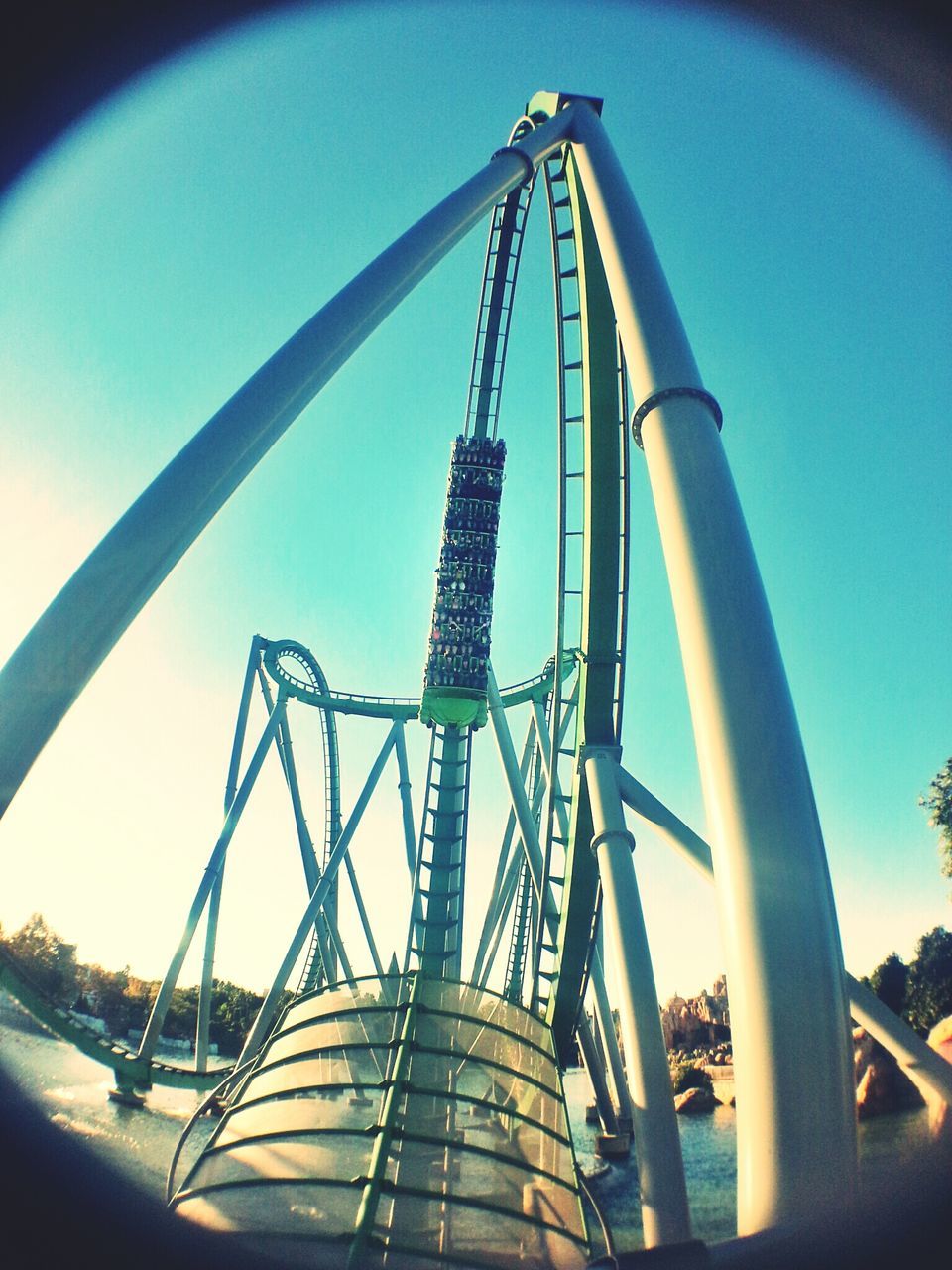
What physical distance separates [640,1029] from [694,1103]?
19585mm

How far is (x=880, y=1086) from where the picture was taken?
15.4 meters

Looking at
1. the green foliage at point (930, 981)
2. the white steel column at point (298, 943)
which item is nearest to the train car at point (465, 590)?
the white steel column at point (298, 943)

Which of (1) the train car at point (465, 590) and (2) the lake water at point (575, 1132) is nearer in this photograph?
(2) the lake water at point (575, 1132)

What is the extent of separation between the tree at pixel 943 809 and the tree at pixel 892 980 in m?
5.66

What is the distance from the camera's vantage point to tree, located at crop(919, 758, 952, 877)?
625 inches


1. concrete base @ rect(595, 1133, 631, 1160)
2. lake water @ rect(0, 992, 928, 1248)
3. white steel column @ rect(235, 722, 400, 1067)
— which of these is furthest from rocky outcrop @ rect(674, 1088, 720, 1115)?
white steel column @ rect(235, 722, 400, 1067)

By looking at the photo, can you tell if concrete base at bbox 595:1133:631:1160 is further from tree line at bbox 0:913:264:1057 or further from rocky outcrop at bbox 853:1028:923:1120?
tree line at bbox 0:913:264:1057

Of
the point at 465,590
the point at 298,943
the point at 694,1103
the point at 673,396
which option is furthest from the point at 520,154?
the point at 694,1103

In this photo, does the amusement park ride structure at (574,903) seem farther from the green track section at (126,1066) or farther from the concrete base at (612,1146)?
the green track section at (126,1066)

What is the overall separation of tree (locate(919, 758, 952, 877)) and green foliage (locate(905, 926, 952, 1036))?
4673 millimetres

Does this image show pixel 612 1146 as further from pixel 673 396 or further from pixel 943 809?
pixel 673 396

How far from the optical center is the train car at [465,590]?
1522 cm

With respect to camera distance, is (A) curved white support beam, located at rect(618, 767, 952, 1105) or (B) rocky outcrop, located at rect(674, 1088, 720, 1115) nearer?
(A) curved white support beam, located at rect(618, 767, 952, 1105)

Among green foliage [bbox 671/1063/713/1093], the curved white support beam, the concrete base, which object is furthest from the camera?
green foliage [bbox 671/1063/713/1093]
